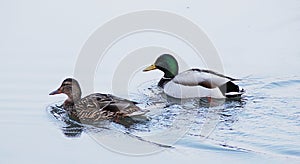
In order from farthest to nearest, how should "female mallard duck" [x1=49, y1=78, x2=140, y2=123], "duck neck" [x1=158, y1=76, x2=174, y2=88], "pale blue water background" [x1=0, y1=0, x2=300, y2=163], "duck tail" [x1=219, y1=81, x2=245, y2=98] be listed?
"duck neck" [x1=158, y1=76, x2=174, y2=88]
"duck tail" [x1=219, y1=81, x2=245, y2=98]
"female mallard duck" [x1=49, y1=78, x2=140, y2=123]
"pale blue water background" [x1=0, y1=0, x2=300, y2=163]

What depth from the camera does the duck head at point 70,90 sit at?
7.84 m

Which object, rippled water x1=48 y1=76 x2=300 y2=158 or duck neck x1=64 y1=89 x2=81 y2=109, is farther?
duck neck x1=64 y1=89 x2=81 y2=109

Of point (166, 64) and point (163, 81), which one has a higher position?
point (166, 64)

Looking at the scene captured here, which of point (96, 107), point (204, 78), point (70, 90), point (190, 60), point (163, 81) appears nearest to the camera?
point (96, 107)

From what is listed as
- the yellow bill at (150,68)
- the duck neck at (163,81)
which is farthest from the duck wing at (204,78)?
the yellow bill at (150,68)

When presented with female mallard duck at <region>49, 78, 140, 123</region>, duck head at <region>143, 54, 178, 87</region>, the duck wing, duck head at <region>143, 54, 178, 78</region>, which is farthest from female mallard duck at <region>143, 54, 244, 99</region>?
female mallard duck at <region>49, 78, 140, 123</region>

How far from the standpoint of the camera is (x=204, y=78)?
8602 mm

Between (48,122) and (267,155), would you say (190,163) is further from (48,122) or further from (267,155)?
(48,122)

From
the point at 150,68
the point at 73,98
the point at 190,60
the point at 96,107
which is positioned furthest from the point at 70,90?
the point at 190,60

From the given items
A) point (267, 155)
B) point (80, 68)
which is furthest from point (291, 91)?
point (80, 68)

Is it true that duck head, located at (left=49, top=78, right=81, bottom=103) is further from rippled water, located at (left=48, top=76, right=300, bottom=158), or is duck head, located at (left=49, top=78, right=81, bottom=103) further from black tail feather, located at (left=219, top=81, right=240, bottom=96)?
black tail feather, located at (left=219, top=81, right=240, bottom=96)

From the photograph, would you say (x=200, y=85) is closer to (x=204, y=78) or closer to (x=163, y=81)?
(x=204, y=78)

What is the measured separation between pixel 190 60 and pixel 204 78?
93cm

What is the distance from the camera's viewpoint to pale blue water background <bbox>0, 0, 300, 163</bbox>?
6.38m
